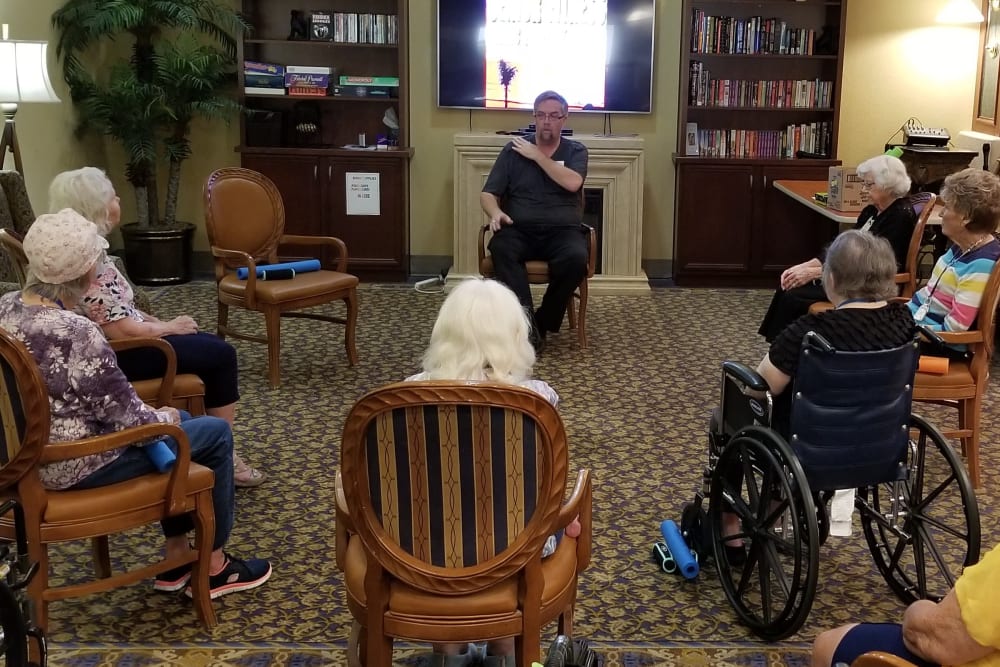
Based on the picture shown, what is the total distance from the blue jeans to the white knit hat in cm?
46

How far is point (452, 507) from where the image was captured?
210cm

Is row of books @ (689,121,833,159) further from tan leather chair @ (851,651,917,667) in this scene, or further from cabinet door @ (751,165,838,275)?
tan leather chair @ (851,651,917,667)

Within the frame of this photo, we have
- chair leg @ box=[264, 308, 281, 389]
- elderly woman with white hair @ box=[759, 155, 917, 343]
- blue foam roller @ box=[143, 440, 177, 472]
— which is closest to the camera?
blue foam roller @ box=[143, 440, 177, 472]

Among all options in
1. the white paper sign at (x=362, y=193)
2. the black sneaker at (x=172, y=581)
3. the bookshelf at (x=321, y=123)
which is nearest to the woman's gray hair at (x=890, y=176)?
the black sneaker at (x=172, y=581)

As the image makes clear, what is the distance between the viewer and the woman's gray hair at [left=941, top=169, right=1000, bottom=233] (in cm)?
364

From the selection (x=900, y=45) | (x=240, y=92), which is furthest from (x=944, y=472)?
(x=240, y=92)

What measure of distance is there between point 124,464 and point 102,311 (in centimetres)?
102

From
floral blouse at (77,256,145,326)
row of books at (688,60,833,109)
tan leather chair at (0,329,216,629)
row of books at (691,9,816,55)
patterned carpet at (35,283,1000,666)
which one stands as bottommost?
patterned carpet at (35,283,1000,666)

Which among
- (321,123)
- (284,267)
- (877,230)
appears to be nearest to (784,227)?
(877,230)

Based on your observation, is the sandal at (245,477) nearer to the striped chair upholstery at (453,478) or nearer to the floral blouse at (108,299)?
the floral blouse at (108,299)

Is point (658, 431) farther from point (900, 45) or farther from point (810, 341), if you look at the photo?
point (900, 45)

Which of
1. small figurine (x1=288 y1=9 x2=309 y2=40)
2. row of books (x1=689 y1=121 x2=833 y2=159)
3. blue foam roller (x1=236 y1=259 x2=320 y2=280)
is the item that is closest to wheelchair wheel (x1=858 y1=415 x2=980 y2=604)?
blue foam roller (x1=236 y1=259 x2=320 y2=280)

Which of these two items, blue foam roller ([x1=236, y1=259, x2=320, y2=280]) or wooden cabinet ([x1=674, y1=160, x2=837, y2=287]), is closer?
blue foam roller ([x1=236, y1=259, x2=320, y2=280])

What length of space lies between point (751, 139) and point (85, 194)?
475cm
